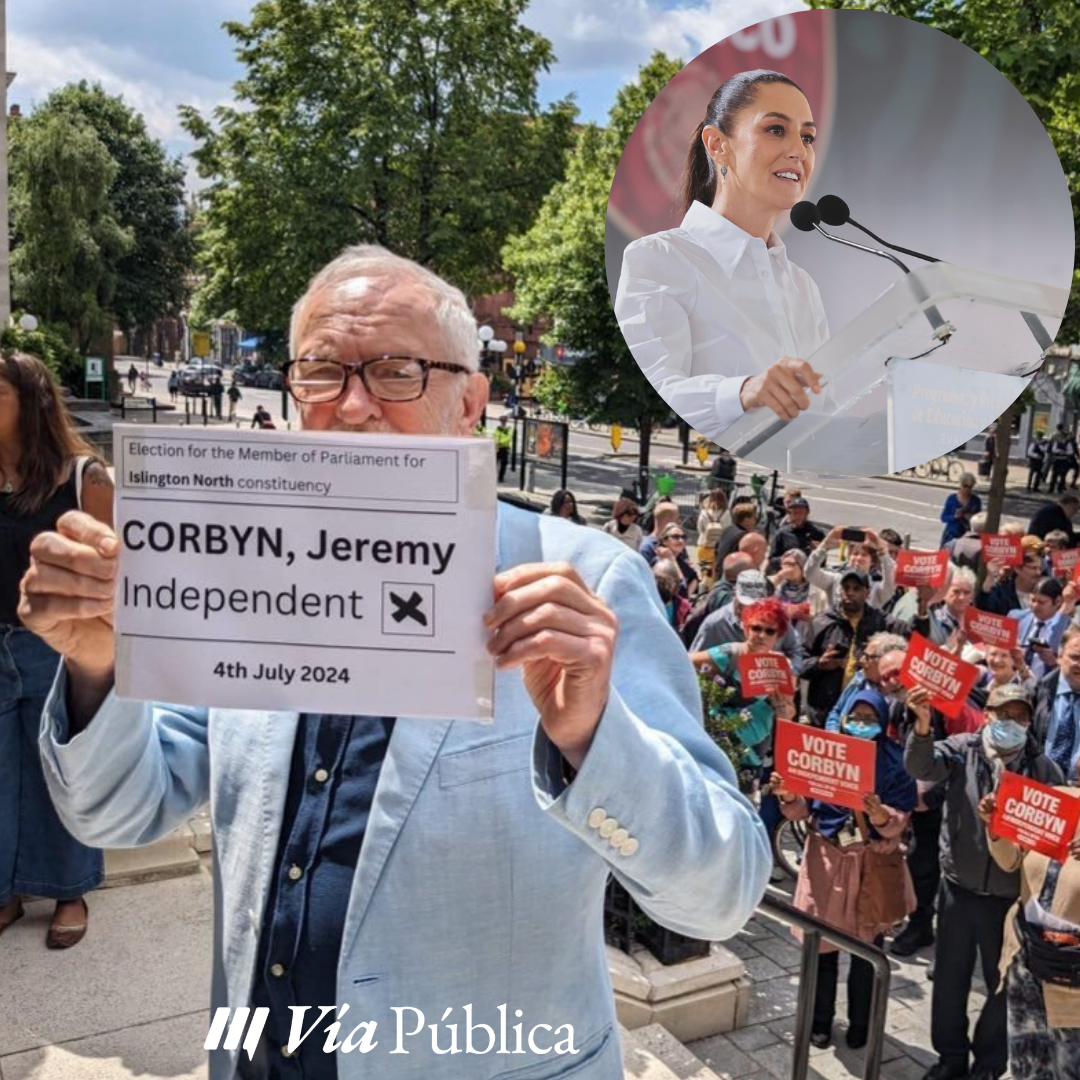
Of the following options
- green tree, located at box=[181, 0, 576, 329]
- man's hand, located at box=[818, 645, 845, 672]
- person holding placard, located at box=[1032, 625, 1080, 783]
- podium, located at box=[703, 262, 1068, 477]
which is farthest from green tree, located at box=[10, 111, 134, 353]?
podium, located at box=[703, 262, 1068, 477]

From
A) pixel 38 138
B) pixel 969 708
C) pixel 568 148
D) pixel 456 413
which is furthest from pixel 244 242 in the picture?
pixel 456 413

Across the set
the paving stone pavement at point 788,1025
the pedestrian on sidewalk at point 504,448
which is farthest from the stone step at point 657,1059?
the pedestrian on sidewalk at point 504,448

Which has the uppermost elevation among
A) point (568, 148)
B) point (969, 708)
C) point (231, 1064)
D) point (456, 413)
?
point (568, 148)

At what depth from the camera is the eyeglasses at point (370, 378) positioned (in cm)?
168

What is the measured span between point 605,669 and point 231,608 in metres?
0.47

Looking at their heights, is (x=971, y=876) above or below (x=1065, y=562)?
below

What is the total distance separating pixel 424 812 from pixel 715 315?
Result: 227 cm

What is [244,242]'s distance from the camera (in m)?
30.1

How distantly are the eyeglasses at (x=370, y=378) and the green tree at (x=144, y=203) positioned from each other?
2074 inches

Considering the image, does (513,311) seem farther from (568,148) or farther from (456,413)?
(456,413)

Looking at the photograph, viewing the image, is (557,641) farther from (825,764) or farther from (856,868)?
(856,868)

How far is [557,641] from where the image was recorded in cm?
126

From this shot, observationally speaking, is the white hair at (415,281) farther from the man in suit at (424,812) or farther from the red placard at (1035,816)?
the red placard at (1035,816)

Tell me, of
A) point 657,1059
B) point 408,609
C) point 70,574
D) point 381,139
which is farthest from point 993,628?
point 381,139
